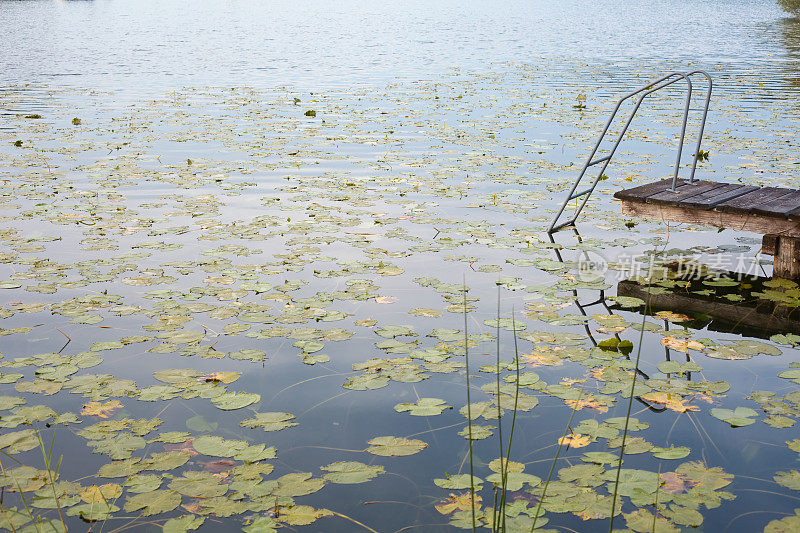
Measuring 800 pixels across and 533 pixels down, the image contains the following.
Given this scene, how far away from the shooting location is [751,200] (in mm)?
5188

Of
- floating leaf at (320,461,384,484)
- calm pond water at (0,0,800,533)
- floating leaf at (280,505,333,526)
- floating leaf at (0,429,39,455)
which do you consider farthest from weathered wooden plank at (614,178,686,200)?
floating leaf at (0,429,39,455)

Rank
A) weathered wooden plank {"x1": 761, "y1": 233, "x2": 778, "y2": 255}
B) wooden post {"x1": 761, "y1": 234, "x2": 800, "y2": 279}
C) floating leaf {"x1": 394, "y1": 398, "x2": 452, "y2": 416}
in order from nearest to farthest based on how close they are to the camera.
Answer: floating leaf {"x1": 394, "y1": 398, "x2": 452, "y2": 416} < wooden post {"x1": 761, "y1": 234, "x2": 800, "y2": 279} < weathered wooden plank {"x1": 761, "y1": 233, "x2": 778, "y2": 255}

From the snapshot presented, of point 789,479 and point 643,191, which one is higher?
point 643,191

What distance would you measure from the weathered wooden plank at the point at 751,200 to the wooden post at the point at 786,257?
253 mm

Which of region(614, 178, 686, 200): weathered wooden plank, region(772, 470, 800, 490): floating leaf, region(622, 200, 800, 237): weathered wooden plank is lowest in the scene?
region(772, 470, 800, 490): floating leaf

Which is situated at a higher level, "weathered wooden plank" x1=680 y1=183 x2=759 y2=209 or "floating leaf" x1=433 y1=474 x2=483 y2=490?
"weathered wooden plank" x1=680 y1=183 x2=759 y2=209

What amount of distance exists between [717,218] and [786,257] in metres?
0.49

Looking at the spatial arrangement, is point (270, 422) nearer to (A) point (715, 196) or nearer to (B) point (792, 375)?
(B) point (792, 375)

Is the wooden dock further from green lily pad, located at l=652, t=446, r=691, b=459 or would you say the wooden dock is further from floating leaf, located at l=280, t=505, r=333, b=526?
floating leaf, located at l=280, t=505, r=333, b=526

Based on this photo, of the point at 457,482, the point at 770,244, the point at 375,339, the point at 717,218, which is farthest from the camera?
the point at 717,218

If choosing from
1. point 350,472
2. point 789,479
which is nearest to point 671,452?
point 789,479

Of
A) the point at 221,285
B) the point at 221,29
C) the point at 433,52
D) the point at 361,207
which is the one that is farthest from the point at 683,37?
the point at 221,285

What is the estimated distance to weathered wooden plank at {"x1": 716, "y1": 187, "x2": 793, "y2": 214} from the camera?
4.98m

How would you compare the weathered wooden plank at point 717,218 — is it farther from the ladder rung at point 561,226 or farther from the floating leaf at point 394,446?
the floating leaf at point 394,446
